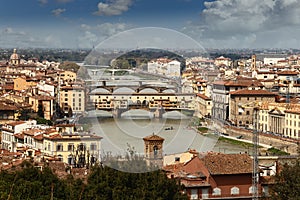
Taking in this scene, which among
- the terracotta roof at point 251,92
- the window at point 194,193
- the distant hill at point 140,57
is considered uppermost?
the distant hill at point 140,57

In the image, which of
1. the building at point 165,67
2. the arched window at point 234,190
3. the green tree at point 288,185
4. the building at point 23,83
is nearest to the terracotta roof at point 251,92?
the building at point 23,83

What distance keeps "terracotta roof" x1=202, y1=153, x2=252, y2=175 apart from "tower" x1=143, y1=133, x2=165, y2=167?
158 cm

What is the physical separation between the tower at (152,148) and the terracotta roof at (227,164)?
62.2 inches

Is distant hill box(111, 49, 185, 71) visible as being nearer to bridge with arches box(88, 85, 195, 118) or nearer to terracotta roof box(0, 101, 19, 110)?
bridge with arches box(88, 85, 195, 118)

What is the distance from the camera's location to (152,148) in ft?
8.63

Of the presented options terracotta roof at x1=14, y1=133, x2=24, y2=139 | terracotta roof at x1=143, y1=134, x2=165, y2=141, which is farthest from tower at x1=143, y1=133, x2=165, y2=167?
terracotta roof at x1=14, y1=133, x2=24, y2=139

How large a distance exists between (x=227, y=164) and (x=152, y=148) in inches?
79.1

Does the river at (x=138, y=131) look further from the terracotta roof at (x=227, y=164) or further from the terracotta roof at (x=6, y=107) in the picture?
the terracotta roof at (x=6, y=107)

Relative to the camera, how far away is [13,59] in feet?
93.7

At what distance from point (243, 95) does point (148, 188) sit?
1251cm

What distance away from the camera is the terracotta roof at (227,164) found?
177 inches

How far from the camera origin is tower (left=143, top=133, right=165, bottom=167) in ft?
7.66

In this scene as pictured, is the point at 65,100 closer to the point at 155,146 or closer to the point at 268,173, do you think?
the point at 268,173

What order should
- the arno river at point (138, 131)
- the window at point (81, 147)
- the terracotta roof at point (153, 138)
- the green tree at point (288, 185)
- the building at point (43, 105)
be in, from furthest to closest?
the building at point (43, 105)
the window at point (81, 147)
the green tree at point (288, 185)
the terracotta roof at point (153, 138)
the arno river at point (138, 131)
